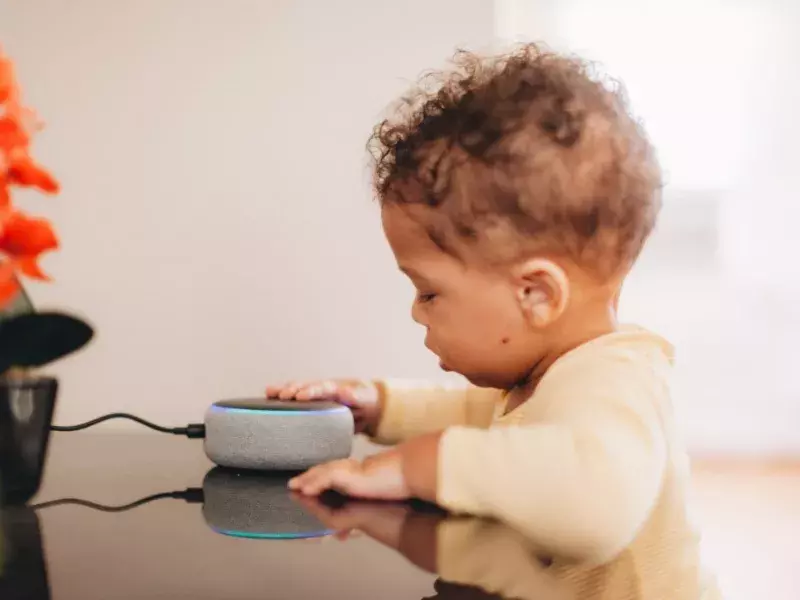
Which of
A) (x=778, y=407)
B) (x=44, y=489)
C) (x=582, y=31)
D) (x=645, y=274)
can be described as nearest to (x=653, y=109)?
(x=582, y=31)

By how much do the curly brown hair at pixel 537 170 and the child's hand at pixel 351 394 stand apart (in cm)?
24

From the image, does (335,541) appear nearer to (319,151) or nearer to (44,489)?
(44,489)

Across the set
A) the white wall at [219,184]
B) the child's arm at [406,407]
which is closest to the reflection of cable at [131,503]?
the child's arm at [406,407]

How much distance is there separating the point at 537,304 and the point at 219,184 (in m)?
0.77

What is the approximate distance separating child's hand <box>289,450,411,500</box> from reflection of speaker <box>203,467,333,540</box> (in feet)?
0.07

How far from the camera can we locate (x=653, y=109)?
165 centimetres

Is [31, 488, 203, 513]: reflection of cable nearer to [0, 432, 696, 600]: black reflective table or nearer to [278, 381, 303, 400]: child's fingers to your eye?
[0, 432, 696, 600]: black reflective table

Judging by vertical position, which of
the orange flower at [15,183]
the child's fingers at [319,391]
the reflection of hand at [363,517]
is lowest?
the child's fingers at [319,391]

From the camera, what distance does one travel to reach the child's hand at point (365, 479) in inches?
22.8

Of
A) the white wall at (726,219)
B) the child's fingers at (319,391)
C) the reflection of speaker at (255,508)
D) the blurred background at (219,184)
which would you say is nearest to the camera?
the reflection of speaker at (255,508)

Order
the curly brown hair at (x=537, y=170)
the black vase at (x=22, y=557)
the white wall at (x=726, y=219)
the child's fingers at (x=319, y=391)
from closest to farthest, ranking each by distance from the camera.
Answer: the black vase at (x=22, y=557)
the curly brown hair at (x=537, y=170)
the child's fingers at (x=319, y=391)
the white wall at (x=726, y=219)

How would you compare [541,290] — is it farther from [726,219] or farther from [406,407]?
[726,219]

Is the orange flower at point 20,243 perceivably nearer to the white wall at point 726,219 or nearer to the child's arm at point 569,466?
the child's arm at point 569,466

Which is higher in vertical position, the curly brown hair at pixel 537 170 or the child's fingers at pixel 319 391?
the curly brown hair at pixel 537 170
